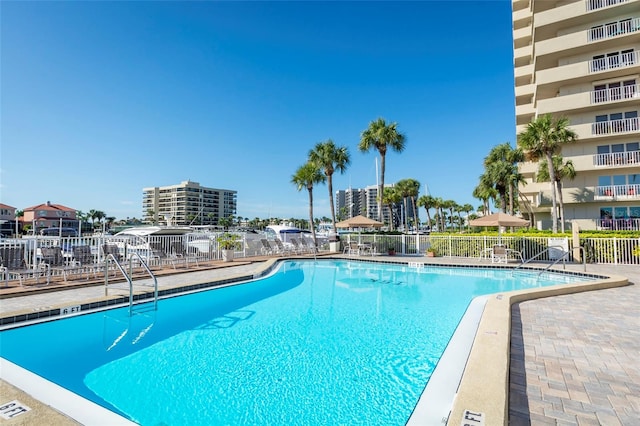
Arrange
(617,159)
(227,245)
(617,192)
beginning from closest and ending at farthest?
(227,245), (617,159), (617,192)

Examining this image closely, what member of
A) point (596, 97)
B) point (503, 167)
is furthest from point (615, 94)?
point (503, 167)

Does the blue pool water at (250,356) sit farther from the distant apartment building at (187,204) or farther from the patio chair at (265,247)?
the distant apartment building at (187,204)

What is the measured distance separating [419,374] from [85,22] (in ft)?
45.1

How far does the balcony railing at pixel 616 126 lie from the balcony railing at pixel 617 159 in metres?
1.41

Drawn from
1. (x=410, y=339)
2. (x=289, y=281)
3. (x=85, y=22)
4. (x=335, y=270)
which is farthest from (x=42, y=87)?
(x=410, y=339)

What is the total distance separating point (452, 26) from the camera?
1725 cm

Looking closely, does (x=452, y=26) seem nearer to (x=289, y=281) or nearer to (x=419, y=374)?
(x=289, y=281)

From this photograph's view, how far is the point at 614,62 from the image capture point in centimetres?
1998

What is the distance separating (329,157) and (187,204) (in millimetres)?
100911

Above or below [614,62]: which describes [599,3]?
above

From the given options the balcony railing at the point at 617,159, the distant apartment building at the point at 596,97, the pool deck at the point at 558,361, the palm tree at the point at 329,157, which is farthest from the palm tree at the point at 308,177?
the balcony railing at the point at 617,159

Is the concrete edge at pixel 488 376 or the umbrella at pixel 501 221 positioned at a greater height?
the umbrella at pixel 501 221

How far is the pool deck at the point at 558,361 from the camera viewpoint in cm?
248

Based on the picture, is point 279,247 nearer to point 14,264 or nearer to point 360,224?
point 360,224
